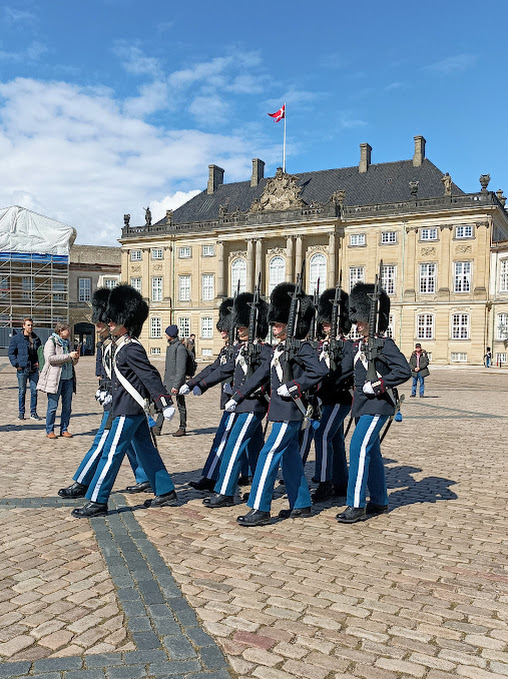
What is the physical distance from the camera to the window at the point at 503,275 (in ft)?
140

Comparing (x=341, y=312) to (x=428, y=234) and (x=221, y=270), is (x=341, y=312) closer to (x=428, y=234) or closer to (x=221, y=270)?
(x=428, y=234)

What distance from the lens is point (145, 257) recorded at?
56.4 m

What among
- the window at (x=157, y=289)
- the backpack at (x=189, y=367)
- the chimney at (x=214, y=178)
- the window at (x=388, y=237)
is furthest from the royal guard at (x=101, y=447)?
the chimney at (x=214, y=178)

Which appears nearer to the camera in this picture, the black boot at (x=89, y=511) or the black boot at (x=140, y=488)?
the black boot at (x=89, y=511)

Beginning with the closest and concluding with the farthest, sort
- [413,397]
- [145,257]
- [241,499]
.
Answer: [241,499] → [413,397] → [145,257]

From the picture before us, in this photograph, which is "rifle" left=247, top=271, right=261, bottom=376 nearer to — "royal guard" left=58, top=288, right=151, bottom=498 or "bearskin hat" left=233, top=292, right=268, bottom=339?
"bearskin hat" left=233, top=292, right=268, bottom=339

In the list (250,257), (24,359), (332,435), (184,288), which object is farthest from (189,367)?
(184,288)

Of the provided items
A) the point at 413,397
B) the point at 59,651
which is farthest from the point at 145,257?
the point at 59,651

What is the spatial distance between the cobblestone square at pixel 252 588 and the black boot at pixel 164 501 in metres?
0.08

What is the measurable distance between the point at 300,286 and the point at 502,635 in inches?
138

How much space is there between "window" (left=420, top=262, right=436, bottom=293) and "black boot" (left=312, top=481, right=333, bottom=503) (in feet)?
135

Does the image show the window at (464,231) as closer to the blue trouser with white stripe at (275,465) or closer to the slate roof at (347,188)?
the slate roof at (347,188)

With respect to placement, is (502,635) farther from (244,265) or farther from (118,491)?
(244,265)

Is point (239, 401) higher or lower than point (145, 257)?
lower
